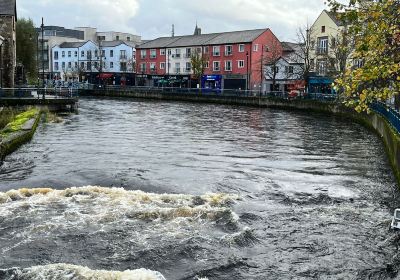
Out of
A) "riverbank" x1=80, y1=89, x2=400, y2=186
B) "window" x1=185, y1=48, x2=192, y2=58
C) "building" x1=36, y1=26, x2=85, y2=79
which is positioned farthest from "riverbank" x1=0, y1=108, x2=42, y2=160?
"building" x1=36, y1=26, x2=85, y2=79

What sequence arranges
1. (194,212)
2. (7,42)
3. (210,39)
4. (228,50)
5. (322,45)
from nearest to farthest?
(194,212) → (7,42) → (322,45) → (228,50) → (210,39)

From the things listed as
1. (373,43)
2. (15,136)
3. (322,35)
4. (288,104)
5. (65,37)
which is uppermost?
(65,37)

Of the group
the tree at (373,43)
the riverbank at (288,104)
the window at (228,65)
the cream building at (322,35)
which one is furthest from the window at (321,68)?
the tree at (373,43)

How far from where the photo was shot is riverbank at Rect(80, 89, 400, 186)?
78.3 feet

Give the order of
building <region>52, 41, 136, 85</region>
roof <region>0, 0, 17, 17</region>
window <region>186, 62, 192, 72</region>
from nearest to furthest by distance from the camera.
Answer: roof <region>0, 0, 17, 17</region> < window <region>186, 62, 192, 72</region> < building <region>52, 41, 136, 85</region>

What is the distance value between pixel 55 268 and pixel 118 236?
195 centimetres

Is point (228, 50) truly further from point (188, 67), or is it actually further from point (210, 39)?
point (188, 67)

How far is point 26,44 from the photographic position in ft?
267

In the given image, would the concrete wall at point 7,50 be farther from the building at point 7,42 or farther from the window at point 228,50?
the window at point 228,50

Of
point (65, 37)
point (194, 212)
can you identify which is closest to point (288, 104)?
point (194, 212)

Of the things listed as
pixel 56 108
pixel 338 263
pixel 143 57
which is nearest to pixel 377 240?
pixel 338 263

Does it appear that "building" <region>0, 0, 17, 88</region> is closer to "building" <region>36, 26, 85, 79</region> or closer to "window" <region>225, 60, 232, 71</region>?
"window" <region>225, 60, 232, 71</region>

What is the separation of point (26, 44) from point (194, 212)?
77.0 metres

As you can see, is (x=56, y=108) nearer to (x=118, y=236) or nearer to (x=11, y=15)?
(x=11, y=15)
